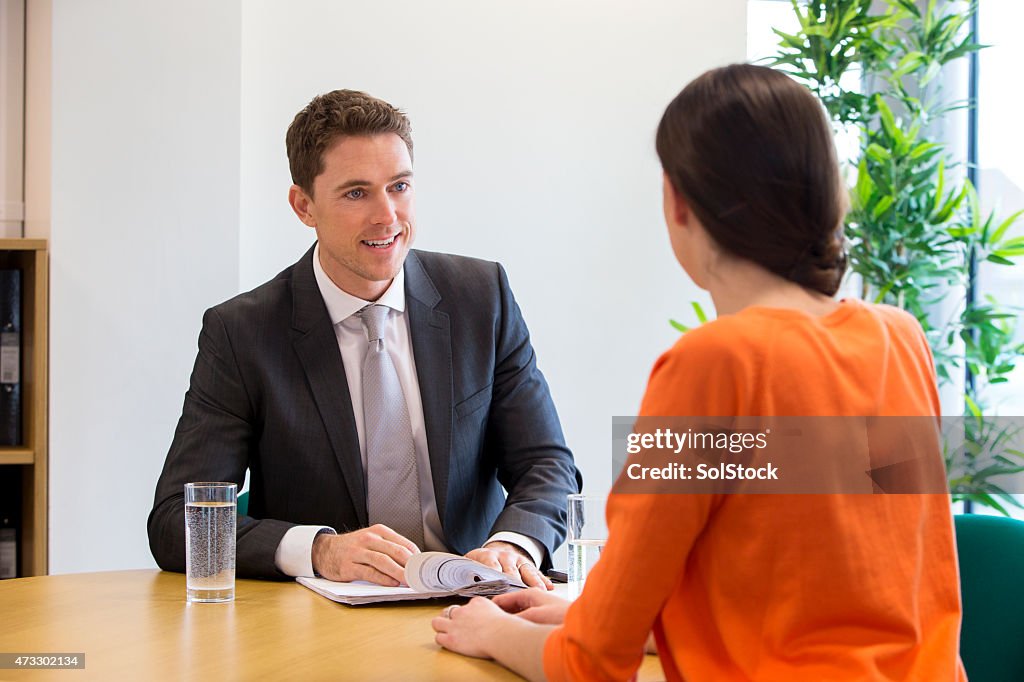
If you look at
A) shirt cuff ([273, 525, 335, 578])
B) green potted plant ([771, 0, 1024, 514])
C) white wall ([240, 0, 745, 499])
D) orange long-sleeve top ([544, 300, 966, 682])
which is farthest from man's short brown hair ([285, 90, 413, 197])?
green potted plant ([771, 0, 1024, 514])

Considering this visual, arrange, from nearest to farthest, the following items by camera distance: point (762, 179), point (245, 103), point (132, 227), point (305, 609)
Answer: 1. point (762, 179)
2. point (305, 609)
3. point (132, 227)
4. point (245, 103)

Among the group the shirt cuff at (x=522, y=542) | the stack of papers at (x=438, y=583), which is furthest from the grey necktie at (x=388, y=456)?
the stack of papers at (x=438, y=583)

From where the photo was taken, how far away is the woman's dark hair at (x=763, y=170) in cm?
109

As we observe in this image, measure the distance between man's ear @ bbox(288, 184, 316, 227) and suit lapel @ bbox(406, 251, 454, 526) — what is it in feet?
0.83

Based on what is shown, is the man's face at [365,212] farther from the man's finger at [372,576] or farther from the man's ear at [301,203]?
the man's finger at [372,576]

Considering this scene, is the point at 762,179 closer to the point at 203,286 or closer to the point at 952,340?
the point at 203,286

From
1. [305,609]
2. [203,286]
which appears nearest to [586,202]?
[203,286]

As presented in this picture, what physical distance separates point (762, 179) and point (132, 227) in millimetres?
2602

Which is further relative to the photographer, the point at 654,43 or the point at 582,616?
the point at 654,43

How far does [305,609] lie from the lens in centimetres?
170

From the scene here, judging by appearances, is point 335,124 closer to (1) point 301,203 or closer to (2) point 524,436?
(1) point 301,203

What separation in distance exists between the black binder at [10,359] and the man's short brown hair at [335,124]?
125 centimetres

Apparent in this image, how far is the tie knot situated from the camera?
2386 millimetres

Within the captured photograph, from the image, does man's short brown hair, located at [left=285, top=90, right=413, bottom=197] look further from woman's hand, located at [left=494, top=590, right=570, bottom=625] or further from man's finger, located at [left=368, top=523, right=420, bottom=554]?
woman's hand, located at [left=494, top=590, right=570, bottom=625]
